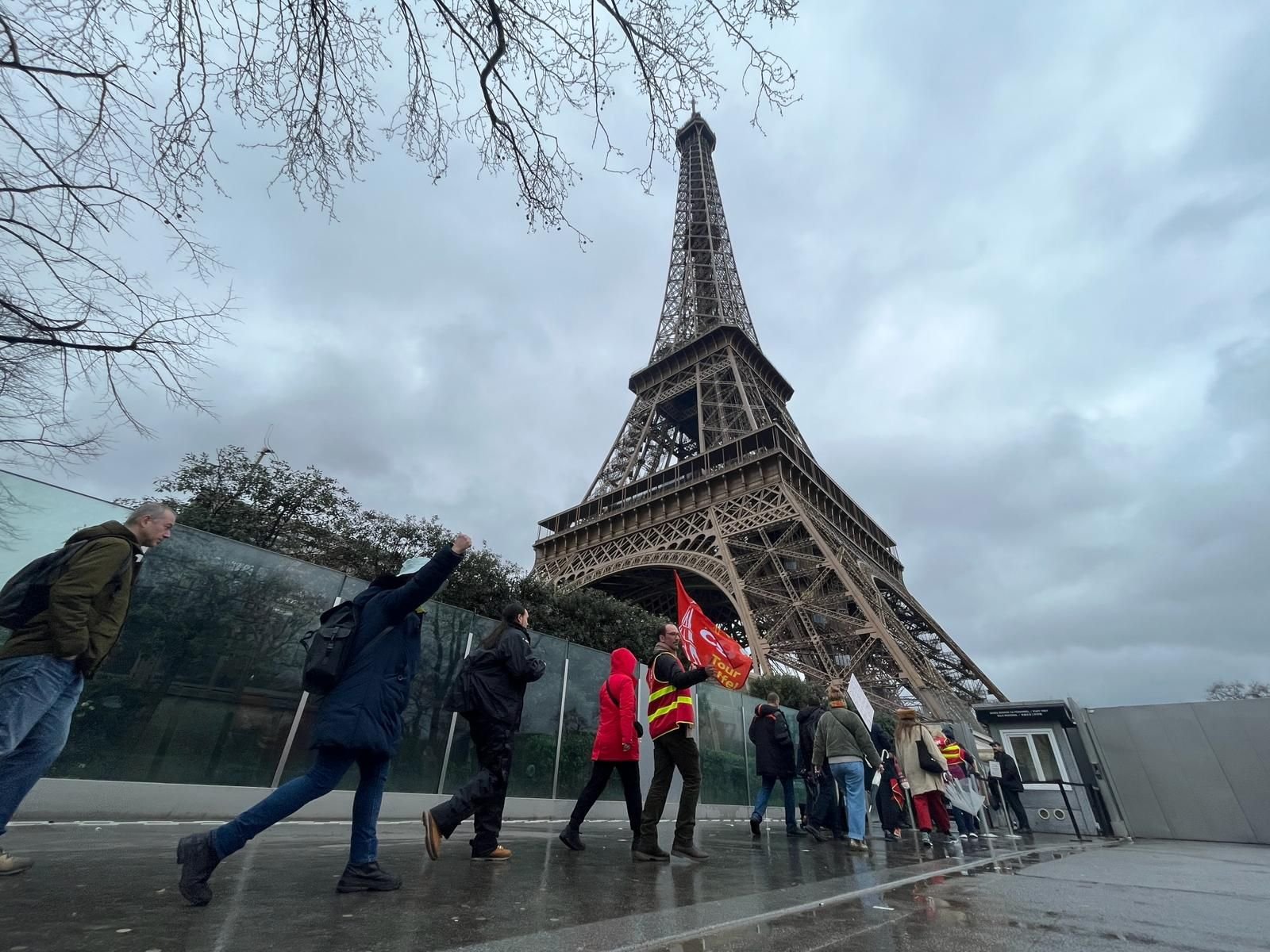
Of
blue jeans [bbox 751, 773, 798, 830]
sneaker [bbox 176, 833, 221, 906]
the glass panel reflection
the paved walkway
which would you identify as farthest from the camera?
the glass panel reflection

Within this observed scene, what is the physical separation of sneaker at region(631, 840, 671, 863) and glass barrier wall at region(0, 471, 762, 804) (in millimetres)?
3827

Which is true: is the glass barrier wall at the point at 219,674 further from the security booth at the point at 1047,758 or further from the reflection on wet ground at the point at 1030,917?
the security booth at the point at 1047,758

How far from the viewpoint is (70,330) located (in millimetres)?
4312

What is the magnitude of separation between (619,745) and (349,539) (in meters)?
13.0

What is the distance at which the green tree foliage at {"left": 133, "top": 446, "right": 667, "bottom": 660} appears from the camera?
1432cm

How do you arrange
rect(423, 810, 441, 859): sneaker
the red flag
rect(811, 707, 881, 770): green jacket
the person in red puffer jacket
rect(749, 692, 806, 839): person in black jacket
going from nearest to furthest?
rect(423, 810, 441, 859): sneaker
the person in red puffer jacket
rect(811, 707, 881, 770): green jacket
rect(749, 692, 806, 839): person in black jacket
the red flag

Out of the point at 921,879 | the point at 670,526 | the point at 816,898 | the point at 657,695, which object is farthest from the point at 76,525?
the point at 670,526

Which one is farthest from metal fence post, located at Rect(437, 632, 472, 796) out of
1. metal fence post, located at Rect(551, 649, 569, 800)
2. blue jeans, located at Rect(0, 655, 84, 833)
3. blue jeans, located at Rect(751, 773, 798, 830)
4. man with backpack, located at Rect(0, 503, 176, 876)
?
blue jeans, located at Rect(0, 655, 84, 833)

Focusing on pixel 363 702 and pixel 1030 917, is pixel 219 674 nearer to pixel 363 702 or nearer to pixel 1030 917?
pixel 363 702

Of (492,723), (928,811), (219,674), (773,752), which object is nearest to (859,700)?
(928,811)

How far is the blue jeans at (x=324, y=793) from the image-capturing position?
7.88ft

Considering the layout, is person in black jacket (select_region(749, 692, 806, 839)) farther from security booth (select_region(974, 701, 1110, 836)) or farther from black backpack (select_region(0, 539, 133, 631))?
security booth (select_region(974, 701, 1110, 836))

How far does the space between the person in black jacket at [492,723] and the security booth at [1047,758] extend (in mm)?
10372

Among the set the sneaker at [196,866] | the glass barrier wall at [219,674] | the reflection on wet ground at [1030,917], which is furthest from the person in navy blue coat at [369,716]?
the glass barrier wall at [219,674]
